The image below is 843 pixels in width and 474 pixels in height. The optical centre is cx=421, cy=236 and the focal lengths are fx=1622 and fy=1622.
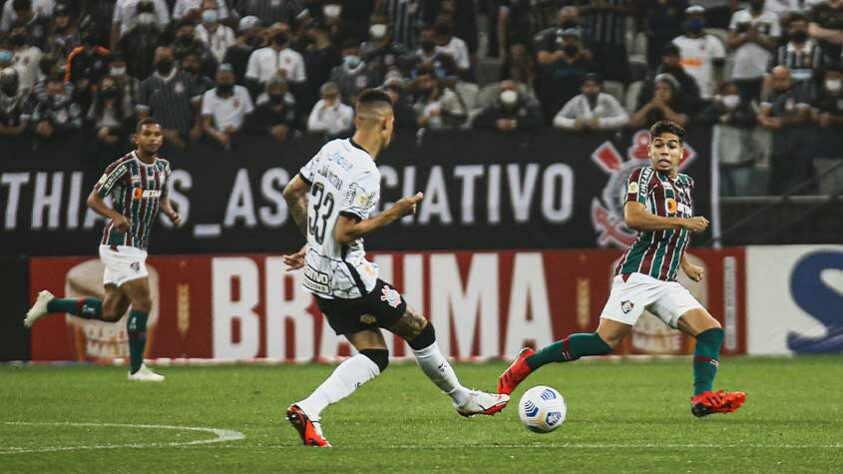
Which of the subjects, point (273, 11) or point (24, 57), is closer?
point (273, 11)

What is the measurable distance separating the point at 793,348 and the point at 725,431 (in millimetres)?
7381

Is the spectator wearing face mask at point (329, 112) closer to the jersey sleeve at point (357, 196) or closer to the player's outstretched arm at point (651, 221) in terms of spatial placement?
the player's outstretched arm at point (651, 221)

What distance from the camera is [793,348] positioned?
55.6 ft

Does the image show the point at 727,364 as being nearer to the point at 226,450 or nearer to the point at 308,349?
the point at 308,349

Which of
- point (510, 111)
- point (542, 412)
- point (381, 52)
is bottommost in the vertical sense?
point (542, 412)

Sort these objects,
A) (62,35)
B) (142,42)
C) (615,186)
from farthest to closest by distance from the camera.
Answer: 1. (62,35)
2. (142,42)
3. (615,186)

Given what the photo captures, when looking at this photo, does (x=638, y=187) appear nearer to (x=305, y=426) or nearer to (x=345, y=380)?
(x=345, y=380)

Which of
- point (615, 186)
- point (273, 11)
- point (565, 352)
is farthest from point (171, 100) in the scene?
point (565, 352)

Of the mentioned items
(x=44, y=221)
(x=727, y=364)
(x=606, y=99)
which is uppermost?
(x=606, y=99)

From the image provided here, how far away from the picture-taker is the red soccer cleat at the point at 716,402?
10.1 metres

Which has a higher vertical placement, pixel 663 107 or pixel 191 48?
pixel 191 48

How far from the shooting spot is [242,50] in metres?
20.3

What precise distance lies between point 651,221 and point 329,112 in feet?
28.7

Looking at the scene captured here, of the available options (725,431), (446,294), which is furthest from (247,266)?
(725,431)
